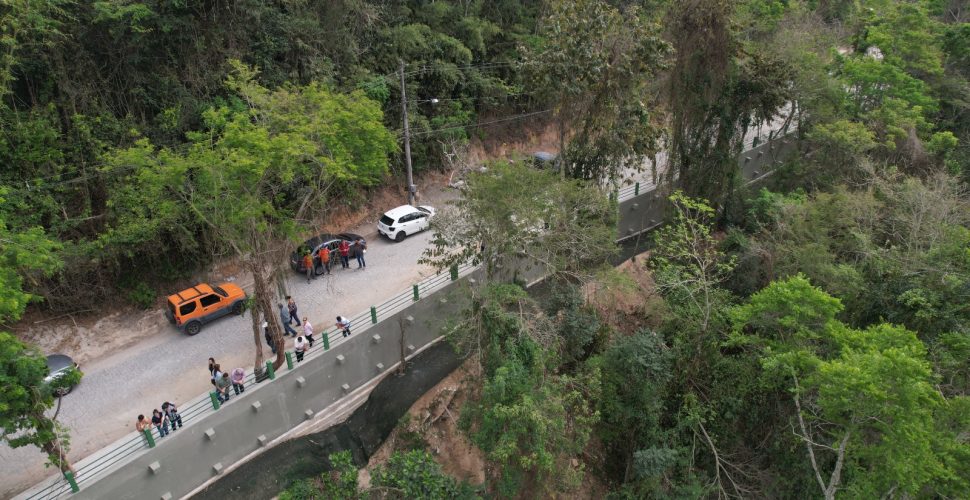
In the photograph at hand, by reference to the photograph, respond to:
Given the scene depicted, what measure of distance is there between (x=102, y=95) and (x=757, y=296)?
23.1m

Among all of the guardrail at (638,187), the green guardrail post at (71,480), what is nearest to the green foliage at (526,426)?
the green guardrail post at (71,480)

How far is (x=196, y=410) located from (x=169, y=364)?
3.01 metres

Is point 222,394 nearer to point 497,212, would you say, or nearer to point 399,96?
point 497,212

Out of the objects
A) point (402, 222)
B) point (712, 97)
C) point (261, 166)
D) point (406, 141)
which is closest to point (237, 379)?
point (261, 166)

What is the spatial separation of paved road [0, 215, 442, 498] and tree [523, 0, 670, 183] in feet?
26.6

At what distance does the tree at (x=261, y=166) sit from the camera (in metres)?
16.3

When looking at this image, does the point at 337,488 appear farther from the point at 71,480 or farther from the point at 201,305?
the point at 201,305

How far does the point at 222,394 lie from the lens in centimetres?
1688

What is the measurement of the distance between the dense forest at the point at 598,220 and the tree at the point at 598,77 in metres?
0.10

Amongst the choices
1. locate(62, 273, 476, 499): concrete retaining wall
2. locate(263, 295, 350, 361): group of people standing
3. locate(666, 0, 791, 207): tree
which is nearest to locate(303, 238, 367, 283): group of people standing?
locate(263, 295, 350, 361): group of people standing

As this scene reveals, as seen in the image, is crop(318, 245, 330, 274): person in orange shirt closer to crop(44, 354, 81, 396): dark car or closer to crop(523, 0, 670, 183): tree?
crop(44, 354, 81, 396): dark car

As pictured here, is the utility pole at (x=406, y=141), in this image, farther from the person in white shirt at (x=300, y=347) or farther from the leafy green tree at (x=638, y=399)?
the leafy green tree at (x=638, y=399)

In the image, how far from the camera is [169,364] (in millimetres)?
18703

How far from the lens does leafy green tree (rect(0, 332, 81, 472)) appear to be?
477 inches
